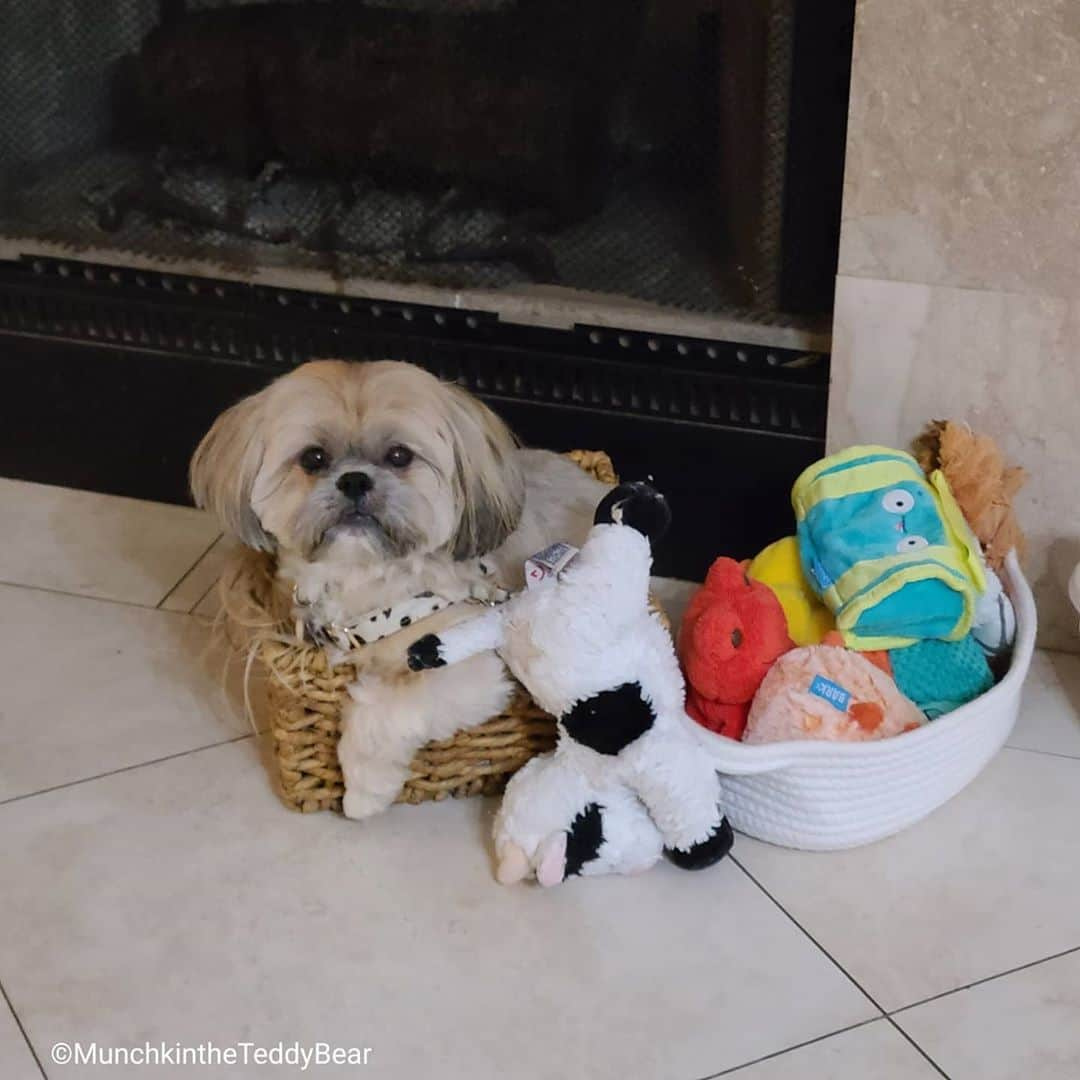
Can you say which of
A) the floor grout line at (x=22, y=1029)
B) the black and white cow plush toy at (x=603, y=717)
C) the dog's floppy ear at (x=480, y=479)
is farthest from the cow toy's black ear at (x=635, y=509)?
the floor grout line at (x=22, y=1029)

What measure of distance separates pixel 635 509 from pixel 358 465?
25 cm

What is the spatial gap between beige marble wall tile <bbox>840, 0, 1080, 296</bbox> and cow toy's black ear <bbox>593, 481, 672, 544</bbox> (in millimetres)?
437

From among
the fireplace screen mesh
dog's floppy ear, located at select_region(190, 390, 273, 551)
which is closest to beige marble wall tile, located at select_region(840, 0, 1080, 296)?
the fireplace screen mesh

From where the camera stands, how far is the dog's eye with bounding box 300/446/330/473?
4.41 feet

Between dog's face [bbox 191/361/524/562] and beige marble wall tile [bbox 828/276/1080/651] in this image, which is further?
beige marble wall tile [bbox 828/276/1080/651]

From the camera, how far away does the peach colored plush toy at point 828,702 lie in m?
1.40

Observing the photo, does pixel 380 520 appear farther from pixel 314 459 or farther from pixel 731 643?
pixel 731 643

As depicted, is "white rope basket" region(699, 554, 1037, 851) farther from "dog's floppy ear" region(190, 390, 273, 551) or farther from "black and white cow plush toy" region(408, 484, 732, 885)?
"dog's floppy ear" region(190, 390, 273, 551)

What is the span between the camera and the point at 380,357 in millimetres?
1891

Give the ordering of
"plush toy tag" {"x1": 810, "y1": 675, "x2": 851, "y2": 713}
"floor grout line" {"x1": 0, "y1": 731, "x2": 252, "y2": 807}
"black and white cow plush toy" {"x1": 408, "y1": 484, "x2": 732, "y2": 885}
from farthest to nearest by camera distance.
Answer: "floor grout line" {"x1": 0, "y1": 731, "x2": 252, "y2": 807}
"plush toy tag" {"x1": 810, "y1": 675, "x2": 851, "y2": 713}
"black and white cow plush toy" {"x1": 408, "y1": 484, "x2": 732, "y2": 885}

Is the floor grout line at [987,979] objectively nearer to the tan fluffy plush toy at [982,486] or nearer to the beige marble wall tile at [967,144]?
the tan fluffy plush toy at [982,486]

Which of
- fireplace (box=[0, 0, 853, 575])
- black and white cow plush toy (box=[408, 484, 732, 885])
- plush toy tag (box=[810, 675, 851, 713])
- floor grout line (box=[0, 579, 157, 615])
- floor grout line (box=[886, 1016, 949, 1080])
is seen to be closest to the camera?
floor grout line (box=[886, 1016, 949, 1080])

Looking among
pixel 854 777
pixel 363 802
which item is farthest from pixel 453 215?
pixel 854 777

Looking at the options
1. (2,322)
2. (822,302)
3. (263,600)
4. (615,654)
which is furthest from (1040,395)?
(2,322)
